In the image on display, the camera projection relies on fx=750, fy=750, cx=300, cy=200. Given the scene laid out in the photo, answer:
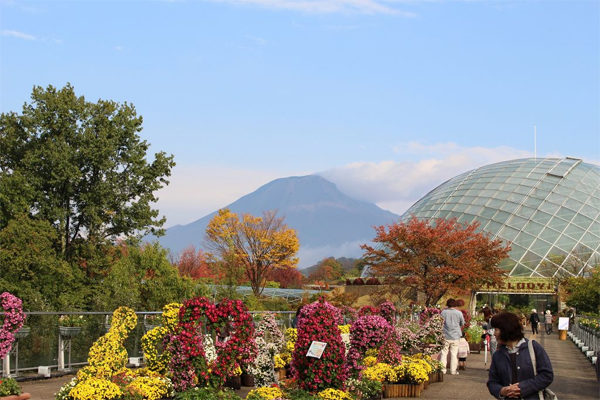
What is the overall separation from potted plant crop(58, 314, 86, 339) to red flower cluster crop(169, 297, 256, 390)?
19.1ft

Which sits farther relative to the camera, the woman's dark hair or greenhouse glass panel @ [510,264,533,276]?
greenhouse glass panel @ [510,264,533,276]

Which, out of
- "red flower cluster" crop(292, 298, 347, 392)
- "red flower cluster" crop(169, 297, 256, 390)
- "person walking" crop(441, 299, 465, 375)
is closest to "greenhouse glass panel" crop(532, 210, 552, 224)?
"person walking" crop(441, 299, 465, 375)

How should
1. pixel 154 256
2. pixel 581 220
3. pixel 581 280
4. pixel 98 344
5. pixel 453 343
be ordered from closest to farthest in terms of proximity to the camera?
1. pixel 98 344
2. pixel 453 343
3. pixel 154 256
4. pixel 581 280
5. pixel 581 220

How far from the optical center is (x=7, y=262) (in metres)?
27.6

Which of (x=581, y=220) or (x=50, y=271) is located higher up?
(x=581, y=220)

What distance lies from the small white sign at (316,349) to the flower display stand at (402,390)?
3.22m

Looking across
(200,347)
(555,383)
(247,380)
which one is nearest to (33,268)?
(247,380)

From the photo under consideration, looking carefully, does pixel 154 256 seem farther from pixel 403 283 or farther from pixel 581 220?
pixel 581 220

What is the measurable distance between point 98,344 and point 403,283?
24.4m

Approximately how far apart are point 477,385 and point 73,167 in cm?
1984

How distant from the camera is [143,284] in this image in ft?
97.1

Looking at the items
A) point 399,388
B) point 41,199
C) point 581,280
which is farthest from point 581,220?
point 399,388

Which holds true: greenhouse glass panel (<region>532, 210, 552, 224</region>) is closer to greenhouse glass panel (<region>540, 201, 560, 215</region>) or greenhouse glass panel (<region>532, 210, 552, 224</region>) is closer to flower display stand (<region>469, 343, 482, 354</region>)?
greenhouse glass panel (<region>540, 201, 560, 215</region>)

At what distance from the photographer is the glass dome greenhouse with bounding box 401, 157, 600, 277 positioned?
50406mm
